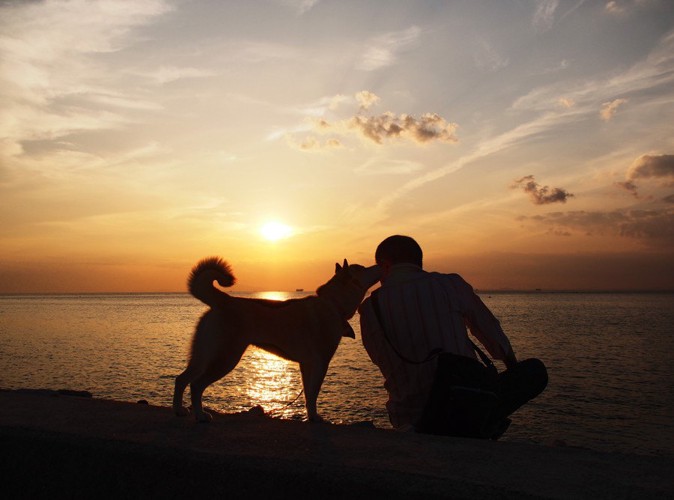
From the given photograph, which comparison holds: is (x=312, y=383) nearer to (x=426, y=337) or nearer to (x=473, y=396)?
(x=426, y=337)

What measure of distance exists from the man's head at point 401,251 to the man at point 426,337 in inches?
0.6

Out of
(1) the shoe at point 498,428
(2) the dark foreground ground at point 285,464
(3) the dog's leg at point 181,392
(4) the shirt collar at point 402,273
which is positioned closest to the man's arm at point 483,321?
(4) the shirt collar at point 402,273

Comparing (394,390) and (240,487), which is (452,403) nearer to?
(394,390)

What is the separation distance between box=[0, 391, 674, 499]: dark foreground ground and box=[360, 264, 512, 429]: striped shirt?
62cm

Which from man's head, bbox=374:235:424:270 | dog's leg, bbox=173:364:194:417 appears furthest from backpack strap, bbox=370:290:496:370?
dog's leg, bbox=173:364:194:417

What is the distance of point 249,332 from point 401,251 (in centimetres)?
162

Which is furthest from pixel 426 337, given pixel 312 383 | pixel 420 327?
pixel 312 383

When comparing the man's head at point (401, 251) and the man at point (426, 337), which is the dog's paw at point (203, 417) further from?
the man's head at point (401, 251)

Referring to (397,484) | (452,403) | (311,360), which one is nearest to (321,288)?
(311,360)

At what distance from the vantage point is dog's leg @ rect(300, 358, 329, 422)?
5002 millimetres

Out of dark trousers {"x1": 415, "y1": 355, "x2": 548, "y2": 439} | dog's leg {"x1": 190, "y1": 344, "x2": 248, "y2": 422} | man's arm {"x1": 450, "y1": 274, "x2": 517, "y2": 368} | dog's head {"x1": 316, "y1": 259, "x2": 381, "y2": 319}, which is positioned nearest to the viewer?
dark trousers {"x1": 415, "y1": 355, "x2": 548, "y2": 439}

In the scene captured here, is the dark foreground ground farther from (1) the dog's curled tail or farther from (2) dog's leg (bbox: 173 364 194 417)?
(1) the dog's curled tail

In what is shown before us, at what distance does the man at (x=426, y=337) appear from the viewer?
4398 mm

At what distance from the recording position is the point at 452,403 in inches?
163
